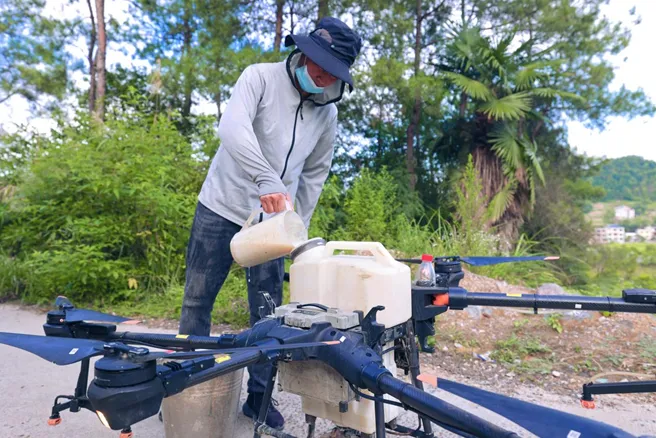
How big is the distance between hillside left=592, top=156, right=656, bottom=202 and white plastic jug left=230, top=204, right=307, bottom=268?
53.1 feet

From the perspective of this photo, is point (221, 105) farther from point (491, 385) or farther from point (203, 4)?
point (491, 385)

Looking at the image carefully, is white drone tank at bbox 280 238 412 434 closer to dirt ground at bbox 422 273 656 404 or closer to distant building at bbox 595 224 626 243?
dirt ground at bbox 422 273 656 404

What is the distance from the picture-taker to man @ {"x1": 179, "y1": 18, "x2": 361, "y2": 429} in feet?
6.15

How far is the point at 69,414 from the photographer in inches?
94.2

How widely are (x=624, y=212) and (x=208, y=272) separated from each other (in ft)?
57.7

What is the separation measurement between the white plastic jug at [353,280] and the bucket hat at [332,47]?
2.31 feet

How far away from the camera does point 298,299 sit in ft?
5.32

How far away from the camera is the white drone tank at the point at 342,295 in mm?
1421

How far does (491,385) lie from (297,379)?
1.83 metres

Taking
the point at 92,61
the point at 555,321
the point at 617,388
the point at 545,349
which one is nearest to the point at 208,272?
the point at 617,388

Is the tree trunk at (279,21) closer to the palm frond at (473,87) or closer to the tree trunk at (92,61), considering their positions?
the palm frond at (473,87)

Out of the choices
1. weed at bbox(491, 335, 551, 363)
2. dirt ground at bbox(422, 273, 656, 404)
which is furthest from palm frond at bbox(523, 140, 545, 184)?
weed at bbox(491, 335, 551, 363)

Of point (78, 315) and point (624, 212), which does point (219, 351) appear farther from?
point (624, 212)

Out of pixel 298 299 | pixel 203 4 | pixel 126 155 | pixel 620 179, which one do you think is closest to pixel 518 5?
pixel 203 4
